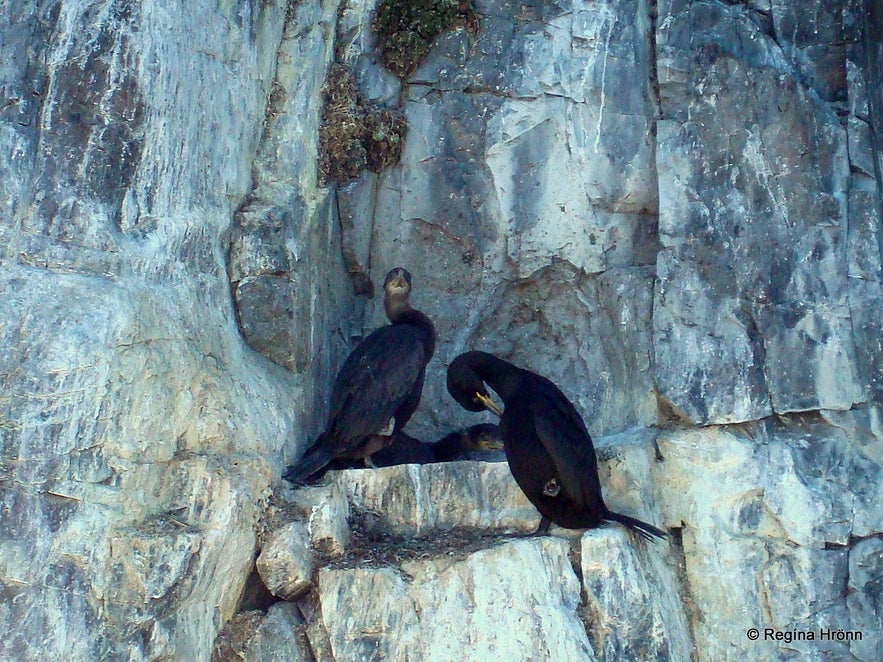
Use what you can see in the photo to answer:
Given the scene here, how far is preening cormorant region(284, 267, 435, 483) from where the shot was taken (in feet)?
21.7

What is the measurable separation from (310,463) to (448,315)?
2196 millimetres

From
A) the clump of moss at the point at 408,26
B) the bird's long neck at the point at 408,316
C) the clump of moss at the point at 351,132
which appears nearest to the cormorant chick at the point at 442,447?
the bird's long neck at the point at 408,316

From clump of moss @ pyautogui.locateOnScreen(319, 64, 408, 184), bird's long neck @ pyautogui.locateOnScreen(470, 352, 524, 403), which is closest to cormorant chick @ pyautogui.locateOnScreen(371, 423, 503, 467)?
bird's long neck @ pyautogui.locateOnScreen(470, 352, 524, 403)

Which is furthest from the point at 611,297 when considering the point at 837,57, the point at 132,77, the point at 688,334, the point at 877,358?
the point at 132,77

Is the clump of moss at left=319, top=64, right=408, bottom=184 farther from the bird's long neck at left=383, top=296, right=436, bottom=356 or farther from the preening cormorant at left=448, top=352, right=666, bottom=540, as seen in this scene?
the preening cormorant at left=448, top=352, right=666, bottom=540

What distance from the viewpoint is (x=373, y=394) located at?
6762mm

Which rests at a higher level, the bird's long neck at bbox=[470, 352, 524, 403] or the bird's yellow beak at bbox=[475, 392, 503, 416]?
the bird's long neck at bbox=[470, 352, 524, 403]

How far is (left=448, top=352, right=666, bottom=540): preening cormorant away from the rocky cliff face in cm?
18

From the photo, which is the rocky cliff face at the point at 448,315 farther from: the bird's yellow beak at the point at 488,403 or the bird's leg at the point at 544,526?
the bird's yellow beak at the point at 488,403

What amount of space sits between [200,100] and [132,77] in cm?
62

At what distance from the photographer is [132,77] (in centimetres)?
596

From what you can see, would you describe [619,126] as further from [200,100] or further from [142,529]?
[142,529]

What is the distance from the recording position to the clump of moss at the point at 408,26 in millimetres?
7992

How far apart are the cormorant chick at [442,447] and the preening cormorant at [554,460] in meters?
0.69
